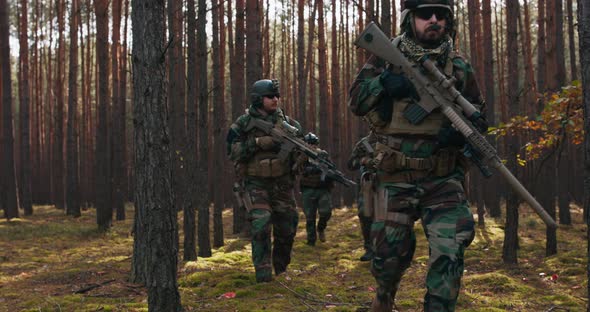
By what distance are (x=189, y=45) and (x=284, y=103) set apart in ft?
83.2

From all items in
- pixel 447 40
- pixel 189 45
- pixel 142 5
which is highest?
pixel 189 45

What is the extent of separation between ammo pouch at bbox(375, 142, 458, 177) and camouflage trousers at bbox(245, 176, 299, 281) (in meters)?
2.70

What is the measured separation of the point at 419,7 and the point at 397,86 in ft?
1.91

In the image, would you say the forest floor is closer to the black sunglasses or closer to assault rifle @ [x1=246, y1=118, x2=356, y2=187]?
assault rifle @ [x1=246, y1=118, x2=356, y2=187]

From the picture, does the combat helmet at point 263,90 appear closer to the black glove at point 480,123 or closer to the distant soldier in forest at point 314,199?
the black glove at point 480,123

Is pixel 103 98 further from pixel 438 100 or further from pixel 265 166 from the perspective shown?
pixel 438 100

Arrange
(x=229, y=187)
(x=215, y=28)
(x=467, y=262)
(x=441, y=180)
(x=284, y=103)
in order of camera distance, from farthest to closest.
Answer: (x=284, y=103) → (x=229, y=187) → (x=215, y=28) → (x=467, y=262) → (x=441, y=180)

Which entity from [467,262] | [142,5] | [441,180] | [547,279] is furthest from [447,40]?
[467,262]

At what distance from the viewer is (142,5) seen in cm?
425

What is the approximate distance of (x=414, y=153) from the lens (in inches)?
152

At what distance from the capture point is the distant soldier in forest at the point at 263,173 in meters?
6.38

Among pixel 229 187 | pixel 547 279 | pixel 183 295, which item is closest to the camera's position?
pixel 183 295

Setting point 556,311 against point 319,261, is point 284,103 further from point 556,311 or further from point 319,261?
point 556,311

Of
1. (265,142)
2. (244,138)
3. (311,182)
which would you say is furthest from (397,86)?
(311,182)
